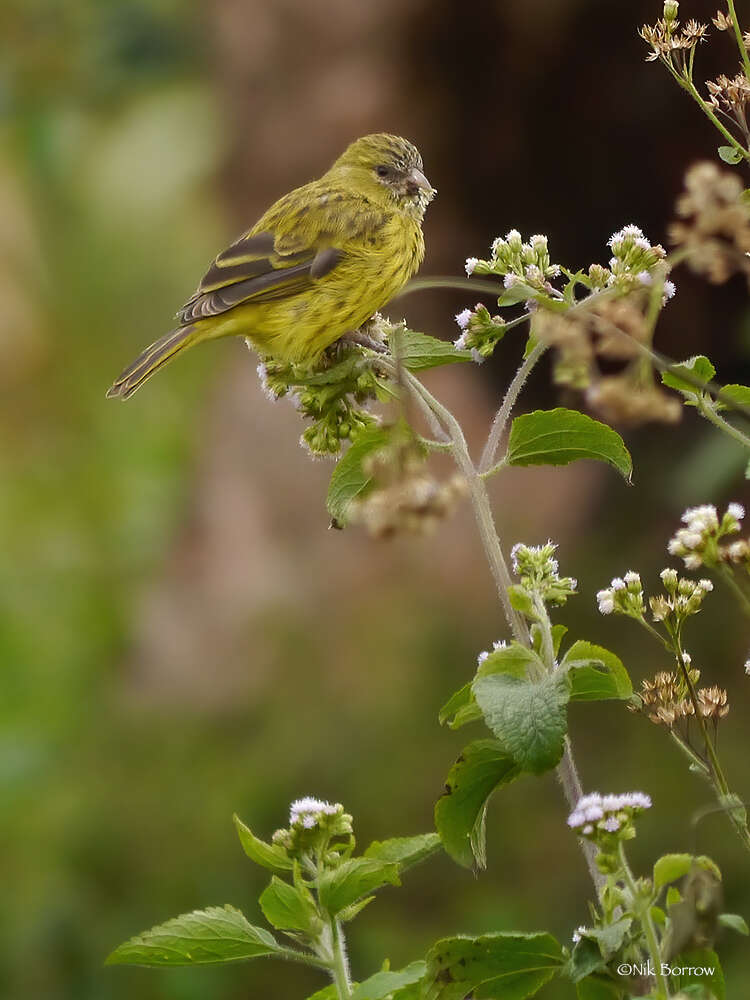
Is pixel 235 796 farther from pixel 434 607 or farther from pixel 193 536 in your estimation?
pixel 193 536

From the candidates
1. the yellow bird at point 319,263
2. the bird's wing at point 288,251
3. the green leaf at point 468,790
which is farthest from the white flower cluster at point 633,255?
the bird's wing at point 288,251

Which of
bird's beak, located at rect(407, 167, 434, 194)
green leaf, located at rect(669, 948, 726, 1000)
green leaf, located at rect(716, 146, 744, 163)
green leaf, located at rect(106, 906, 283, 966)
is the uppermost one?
bird's beak, located at rect(407, 167, 434, 194)

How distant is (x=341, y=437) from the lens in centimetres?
164

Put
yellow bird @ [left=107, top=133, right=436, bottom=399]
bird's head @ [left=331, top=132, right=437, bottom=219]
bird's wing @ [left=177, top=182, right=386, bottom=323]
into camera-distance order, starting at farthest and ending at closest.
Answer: bird's head @ [left=331, top=132, right=437, bottom=219] → bird's wing @ [left=177, top=182, right=386, bottom=323] → yellow bird @ [left=107, top=133, right=436, bottom=399]

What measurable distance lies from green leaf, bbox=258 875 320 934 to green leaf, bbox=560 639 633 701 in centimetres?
32

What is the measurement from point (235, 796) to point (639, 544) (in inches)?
75.3

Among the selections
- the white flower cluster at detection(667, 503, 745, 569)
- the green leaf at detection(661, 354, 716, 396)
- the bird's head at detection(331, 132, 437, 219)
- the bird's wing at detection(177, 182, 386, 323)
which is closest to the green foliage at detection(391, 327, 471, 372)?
the green leaf at detection(661, 354, 716, 396)

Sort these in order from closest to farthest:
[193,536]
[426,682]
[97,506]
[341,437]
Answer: [341,437] → [426,682] → [97,506] → [193,536]

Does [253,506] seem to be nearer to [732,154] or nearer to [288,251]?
A: [288,251]

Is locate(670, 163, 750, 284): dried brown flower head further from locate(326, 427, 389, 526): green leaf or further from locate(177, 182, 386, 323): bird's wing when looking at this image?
locate(177, 182, 386, 323): bird's wing

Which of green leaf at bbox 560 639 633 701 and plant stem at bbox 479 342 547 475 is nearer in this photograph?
green leaf at bbox 560 639 633 701

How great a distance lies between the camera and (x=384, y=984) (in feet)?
4.28

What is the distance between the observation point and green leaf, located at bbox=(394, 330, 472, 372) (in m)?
1.58

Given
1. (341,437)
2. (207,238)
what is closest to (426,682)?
(207,238)
